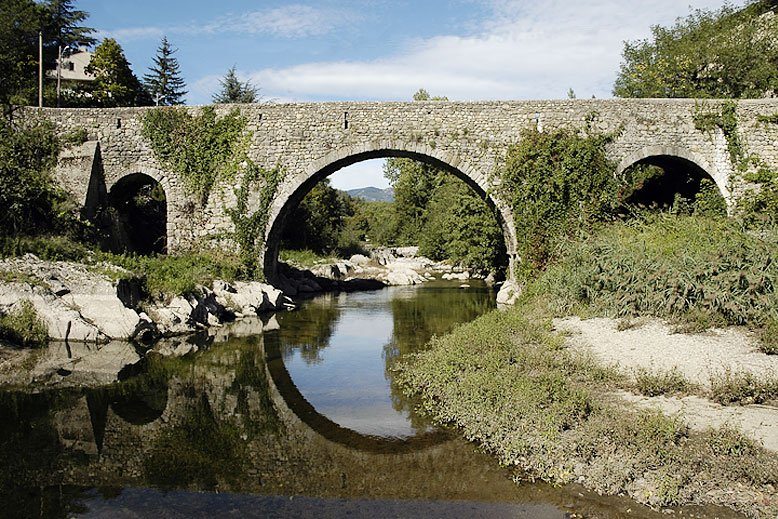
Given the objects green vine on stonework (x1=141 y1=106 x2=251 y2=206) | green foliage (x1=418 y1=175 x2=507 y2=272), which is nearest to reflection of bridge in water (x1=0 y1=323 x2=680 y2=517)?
green vine on stonework (x1=141 y1=106 x2=251 y2=206)

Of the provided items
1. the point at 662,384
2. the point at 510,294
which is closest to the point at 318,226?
the point at 510,294

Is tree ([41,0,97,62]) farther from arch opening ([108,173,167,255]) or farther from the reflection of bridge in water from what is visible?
the reflection of bridge in water

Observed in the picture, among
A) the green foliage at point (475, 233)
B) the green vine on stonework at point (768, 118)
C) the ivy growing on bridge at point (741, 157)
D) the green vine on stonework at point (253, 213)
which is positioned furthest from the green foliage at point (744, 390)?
the green foliage at point (475, 233)

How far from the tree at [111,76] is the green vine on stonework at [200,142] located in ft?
54.3

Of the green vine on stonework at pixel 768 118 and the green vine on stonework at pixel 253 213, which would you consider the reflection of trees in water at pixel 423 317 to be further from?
the green vine on stonework at pixel 768 118

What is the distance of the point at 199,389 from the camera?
9102mm

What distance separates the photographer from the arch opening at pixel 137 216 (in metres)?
18.2

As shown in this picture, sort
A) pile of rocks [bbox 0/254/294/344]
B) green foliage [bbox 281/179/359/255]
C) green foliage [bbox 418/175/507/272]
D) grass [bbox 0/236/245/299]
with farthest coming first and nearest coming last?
green foliage [bbox 281/179/359/255] → green foliage [bbox 418/175/507/272] → grass [bbox 0/236/245/299] → pile of rocks [bbox 0/254/294/344]

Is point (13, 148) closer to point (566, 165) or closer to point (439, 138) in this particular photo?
point (439, 138)

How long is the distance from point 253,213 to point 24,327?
792 cm

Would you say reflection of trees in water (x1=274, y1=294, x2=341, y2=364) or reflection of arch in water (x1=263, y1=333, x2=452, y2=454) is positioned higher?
reflection of arch in water (x1=263, y1=333, x2=452, y2=454)

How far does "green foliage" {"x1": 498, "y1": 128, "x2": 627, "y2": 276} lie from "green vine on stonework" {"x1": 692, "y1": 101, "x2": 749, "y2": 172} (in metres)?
2.54

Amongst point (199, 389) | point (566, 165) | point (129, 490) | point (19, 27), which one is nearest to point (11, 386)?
point (199, 389)

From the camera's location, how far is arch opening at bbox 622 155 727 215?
1670cm
